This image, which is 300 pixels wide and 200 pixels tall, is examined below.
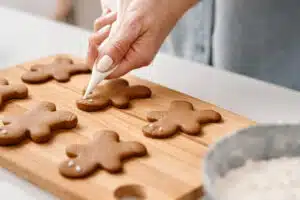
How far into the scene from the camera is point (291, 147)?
2.14 ft

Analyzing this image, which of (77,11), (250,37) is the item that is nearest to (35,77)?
(250,37)

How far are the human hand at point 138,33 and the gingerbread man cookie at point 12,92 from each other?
0.12 meters

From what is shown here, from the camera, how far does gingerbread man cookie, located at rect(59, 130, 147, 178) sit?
71 cm

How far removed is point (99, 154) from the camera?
2.42 ft

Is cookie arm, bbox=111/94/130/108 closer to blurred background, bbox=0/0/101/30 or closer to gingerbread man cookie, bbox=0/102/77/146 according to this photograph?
gingerbread man cookie, bbox=0/102/77/146

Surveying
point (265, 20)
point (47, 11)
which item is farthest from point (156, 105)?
point (47, 11)

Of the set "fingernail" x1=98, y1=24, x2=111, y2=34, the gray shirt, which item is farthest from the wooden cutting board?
the gray shirt

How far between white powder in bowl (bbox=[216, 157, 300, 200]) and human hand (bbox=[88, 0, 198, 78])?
1.21ft

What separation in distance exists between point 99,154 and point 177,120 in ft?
0.49

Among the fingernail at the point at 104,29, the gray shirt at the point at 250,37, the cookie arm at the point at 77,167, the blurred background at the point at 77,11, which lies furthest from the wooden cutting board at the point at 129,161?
the blurred background at the point at 77,11

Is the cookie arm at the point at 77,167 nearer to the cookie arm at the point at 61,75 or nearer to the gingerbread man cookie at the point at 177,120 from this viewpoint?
the gingerbread man cookie at the point at 177,120

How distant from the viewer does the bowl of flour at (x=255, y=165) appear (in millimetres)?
575

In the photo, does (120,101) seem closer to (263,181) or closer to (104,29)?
(104,29)

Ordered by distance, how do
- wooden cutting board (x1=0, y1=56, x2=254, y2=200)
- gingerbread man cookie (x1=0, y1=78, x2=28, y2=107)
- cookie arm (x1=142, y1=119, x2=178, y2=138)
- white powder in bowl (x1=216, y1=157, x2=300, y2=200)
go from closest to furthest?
white powder in bowl (x1=216, y1=157, x2=300, y2=200)
wooden cutting board (x1=0, y1=56, x2=254, y2=200)
cookie arm (x1=142, y1=119, x2=178, y2=138)
gingerbread man cookie (x1=0, y1=78, x2=28, y2=107)
